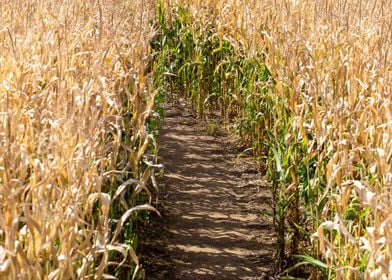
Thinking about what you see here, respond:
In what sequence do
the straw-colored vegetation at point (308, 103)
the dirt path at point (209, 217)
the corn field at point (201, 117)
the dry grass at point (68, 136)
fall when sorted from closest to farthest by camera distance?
the dry grass at point (68, 136)
the corn field at point (201, 117)
the straw-colored vegetation at point (308, 103)
the dirt path at point (209, 217)

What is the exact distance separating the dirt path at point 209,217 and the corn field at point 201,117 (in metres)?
0.19

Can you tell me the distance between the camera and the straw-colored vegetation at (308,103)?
326 cm

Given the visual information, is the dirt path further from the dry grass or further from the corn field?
the dry grass

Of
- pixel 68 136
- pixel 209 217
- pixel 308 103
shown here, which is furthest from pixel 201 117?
pixel 68 136

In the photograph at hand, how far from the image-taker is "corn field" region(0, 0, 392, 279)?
2.62m

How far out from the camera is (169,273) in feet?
A: 14.3

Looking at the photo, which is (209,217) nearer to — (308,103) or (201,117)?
(308,103)

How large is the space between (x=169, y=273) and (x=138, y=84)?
114 cm

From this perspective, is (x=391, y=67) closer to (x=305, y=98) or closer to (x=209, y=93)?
(x=305, y=98)

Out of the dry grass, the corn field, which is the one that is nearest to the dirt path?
the corn field

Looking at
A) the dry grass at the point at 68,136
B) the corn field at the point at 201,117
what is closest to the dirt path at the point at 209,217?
the corn field at the point at 201,117

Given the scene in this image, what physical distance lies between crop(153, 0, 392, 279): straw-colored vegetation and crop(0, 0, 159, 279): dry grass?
2.86ft

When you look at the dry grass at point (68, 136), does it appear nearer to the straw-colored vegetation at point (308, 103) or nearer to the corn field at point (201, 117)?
the corn field at point (201, 117)

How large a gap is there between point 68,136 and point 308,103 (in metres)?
1.93
